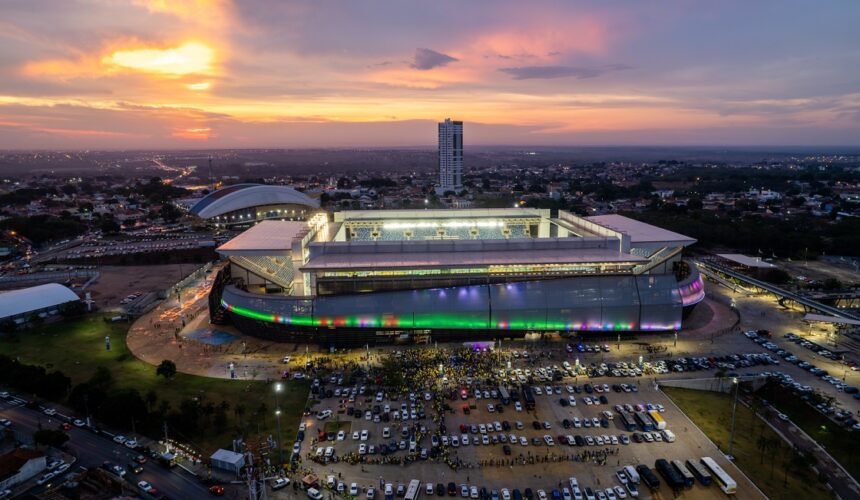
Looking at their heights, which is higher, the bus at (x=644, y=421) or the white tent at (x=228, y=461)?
the bus at (x=644, y=421)

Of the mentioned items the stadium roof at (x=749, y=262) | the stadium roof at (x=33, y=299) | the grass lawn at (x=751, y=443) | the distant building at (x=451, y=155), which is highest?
the distant building at (x=451, y=155)

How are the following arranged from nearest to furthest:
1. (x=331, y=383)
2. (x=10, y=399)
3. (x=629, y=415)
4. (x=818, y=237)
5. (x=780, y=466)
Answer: (x=780, y=466) → (x=629, y=415) → (x=10, y=399) → (x=331, y=383) → (x=818, y=237)

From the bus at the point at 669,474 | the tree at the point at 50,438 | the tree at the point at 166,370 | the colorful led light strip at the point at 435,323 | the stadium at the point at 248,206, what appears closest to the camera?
the bus at the point at 669,474

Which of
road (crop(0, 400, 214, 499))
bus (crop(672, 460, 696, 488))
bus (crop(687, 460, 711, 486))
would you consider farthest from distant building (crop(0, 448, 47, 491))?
bus (crop(687, 460, 711, 486))

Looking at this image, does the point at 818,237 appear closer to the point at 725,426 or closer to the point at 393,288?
the point at 725,426

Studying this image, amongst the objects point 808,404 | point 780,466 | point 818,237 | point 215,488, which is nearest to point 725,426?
point 780,466

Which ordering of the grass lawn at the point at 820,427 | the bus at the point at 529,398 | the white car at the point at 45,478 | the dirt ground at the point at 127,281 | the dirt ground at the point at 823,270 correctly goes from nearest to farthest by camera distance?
1. the white car at the point at 45,478
2. the grass lawn at the point at 820,427
3. the bus at the point at 529,398
4. the dirt ground at the point at 127,281
5. the dirt ground at the point at 823,270

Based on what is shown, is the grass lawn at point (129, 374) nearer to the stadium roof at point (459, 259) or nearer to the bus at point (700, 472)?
the stadium roof at point (459, 259)

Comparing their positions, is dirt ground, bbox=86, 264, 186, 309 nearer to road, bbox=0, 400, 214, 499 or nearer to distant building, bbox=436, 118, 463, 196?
road, bbox=0, 400, 214, 499

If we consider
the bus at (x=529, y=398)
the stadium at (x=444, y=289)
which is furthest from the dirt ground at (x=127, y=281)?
the bus at (x=529, y=398)
